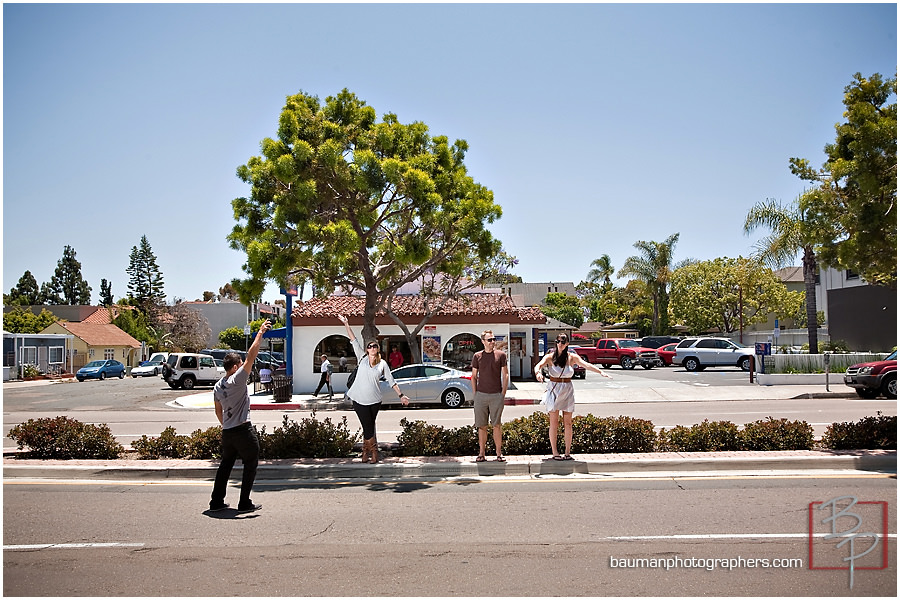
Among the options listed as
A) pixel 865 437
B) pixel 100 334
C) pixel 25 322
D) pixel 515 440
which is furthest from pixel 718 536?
pixel 100 334

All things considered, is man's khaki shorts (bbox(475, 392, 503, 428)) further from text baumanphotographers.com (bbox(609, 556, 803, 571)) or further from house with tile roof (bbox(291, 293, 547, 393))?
house with tile roof (bbox(291, 293, 547, 393))

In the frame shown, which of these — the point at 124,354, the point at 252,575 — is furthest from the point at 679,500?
the point at 124,354

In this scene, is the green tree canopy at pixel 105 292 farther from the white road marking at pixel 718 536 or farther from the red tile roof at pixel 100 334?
the white road marking at pixel 718 536

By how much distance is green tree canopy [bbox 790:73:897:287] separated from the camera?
34.4ft

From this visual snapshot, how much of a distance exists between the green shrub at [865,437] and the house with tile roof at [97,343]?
55564 millimetres

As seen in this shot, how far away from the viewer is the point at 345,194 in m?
A: 12.1

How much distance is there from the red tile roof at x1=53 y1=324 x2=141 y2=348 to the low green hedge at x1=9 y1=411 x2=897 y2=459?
166ft

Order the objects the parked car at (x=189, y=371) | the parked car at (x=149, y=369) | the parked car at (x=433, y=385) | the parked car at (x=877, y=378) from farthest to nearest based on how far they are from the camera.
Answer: the parked car at (x=149, y=369) < the parked car at (x=189, y=371) < the parked car at (x=433, y=385) < the parked car at (x=877, y=378)

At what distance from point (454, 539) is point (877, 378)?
1810cm

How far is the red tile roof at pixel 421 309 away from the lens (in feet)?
89.4

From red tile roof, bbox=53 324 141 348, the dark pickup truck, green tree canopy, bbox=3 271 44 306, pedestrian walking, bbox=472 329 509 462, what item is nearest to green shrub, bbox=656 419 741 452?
pedestrian walking, bbox=472 329 509 462

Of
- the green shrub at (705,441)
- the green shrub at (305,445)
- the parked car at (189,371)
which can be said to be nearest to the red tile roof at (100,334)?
the parked car at (189,371)

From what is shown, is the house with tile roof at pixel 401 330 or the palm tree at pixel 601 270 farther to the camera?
the palm tree at pixel 601 270

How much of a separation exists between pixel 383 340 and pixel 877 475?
21.0 metres
